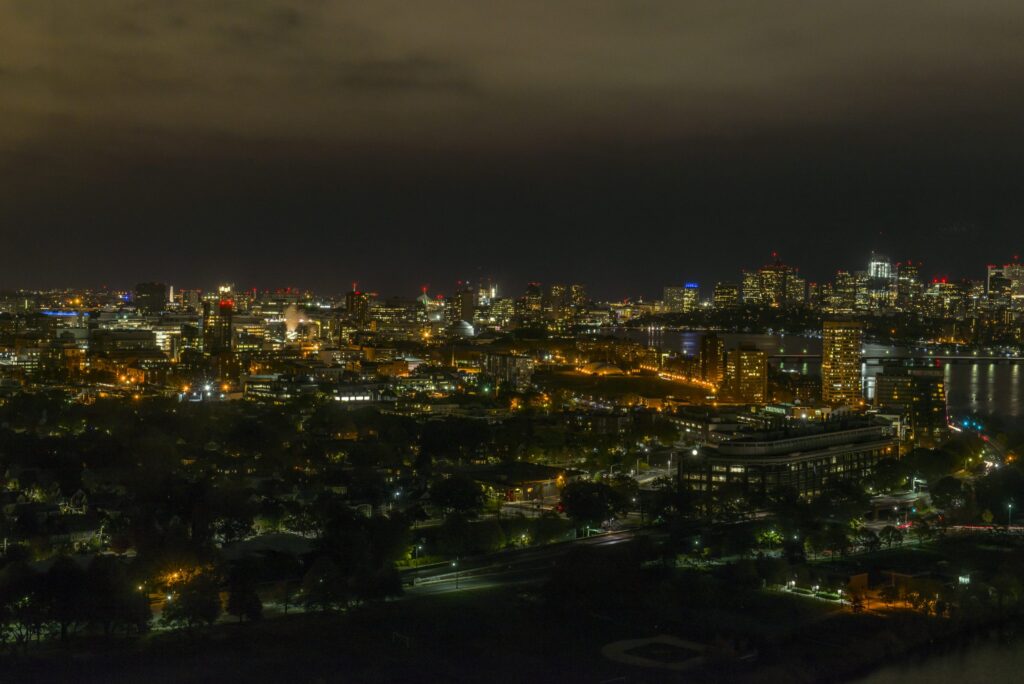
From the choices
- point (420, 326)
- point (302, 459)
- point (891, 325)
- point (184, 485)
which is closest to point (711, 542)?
point (184, 485)

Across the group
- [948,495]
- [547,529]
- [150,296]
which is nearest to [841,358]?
[948,495]

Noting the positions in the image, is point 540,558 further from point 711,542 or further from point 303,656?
point 303,656

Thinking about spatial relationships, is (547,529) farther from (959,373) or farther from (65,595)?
(959,373)

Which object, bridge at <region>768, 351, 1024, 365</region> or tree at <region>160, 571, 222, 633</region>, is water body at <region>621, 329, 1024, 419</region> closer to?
bridge at <region>768, 351, 1024, 365</region>

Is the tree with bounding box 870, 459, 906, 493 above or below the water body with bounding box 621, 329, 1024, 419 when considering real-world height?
below

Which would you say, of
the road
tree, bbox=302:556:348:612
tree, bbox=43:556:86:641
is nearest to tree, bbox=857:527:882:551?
the road

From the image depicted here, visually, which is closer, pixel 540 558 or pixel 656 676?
pixel 656 676
